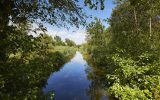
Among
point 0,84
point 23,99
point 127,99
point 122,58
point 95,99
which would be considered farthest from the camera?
point 95,99

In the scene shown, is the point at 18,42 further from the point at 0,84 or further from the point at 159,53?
the point at 159,53

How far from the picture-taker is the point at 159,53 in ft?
43.4

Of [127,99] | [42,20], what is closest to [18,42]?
[42,20]

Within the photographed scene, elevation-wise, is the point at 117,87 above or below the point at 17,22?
below

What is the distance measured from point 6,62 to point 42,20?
232cm

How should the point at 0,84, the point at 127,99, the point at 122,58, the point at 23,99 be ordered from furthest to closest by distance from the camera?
the point at 122,58
the point at 127,99
the point at 23,99
the point at 0,84

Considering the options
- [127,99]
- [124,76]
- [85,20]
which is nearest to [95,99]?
[124,76]

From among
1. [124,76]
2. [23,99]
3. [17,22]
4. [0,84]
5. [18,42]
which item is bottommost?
Answer: [124,76]

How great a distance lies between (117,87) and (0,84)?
27.5ft

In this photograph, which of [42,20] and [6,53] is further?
[42,20]

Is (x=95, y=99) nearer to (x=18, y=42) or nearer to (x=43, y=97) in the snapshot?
(x=43, y=97)

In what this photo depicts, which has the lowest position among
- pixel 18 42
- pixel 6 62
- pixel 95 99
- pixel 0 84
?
pixel 95 99

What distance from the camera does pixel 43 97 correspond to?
736 cm

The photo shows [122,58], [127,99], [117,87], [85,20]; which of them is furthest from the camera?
[122,58]
